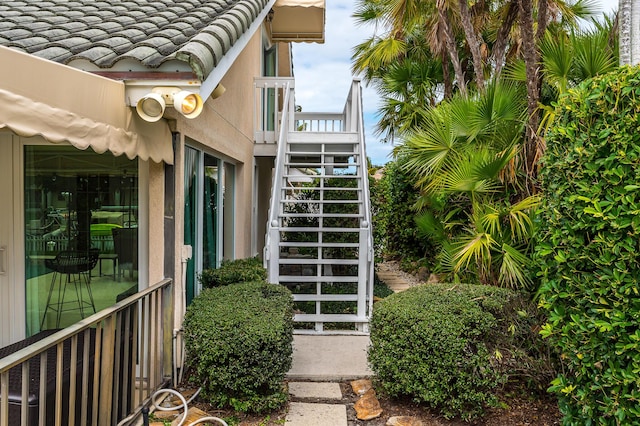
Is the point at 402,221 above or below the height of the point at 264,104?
below

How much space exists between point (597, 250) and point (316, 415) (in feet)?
9.09

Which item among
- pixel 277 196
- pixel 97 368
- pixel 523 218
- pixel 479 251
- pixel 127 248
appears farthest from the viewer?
pixel 277 196

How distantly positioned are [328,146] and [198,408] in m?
6.24

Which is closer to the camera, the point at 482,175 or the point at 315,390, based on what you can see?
the point at 315,390

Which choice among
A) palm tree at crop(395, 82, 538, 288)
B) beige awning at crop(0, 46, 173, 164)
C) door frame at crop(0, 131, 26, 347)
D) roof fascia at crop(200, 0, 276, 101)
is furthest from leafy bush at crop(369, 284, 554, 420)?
door frame at crop(0, 131, 26, 347)

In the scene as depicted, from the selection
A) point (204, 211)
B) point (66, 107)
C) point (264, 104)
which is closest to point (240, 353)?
point (66, 107)

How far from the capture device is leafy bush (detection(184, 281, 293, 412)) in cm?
396

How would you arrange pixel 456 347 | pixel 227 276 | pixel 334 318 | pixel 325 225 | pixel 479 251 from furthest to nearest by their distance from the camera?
pixel 325 225 → pixel 334 318 → pixel 227 276 → pixel 479 251 → pixel 456 347

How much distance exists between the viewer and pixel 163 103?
3438mm

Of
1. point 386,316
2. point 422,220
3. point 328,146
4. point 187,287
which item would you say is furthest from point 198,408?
point 328,146

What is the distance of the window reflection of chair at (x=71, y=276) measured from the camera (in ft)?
14.6

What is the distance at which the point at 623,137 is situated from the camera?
9.54 ft

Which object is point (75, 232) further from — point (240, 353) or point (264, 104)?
point (264, 104)

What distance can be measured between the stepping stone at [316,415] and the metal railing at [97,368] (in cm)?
130
